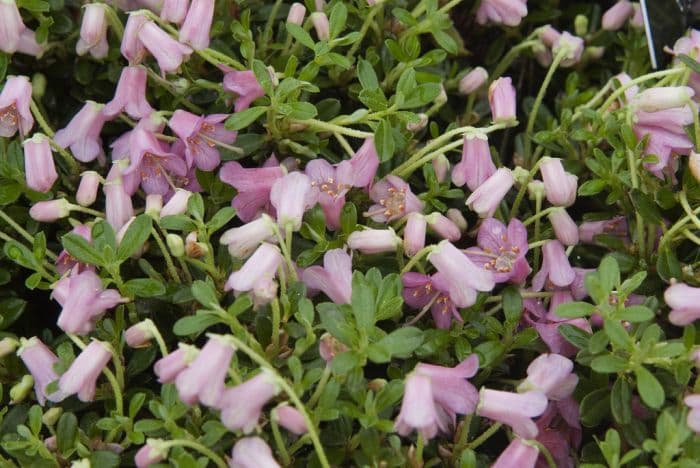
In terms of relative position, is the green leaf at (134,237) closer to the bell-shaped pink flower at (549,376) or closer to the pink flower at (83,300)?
the pink flower at (83,300)

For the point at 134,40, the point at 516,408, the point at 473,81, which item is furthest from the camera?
the point at 473,81

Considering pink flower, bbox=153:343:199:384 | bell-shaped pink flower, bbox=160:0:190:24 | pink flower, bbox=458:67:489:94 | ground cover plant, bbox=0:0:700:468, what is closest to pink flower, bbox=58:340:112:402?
ground cover plant, bbox=0:0:700:468

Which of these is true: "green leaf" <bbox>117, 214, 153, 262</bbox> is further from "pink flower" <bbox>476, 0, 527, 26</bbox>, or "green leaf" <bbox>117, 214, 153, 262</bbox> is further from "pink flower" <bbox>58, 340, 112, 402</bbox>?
"pink flower" <bbox>476, 0, 527, 26</bbox>

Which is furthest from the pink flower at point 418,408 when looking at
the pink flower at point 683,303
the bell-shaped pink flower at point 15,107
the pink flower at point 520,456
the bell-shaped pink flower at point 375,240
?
the bell-shaped pink flower at point 15,107

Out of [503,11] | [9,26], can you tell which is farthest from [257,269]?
[503,11]

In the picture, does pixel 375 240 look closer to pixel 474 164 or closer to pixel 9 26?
pixel 474 164
